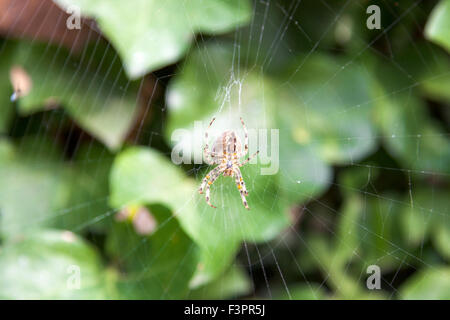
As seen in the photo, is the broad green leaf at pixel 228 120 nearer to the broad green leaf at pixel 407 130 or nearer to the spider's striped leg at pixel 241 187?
the spider's striped leg at pixel 241 187

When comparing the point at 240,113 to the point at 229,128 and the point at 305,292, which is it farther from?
the point at 305,292

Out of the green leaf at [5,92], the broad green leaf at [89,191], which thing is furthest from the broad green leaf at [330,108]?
the green leaf at [5,92]

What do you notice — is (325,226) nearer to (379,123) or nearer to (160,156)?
(379,123)

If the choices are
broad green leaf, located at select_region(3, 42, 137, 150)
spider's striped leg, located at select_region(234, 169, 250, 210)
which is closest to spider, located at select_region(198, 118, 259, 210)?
spider's striped leg, located at select_region(234, 169, 250, 210)

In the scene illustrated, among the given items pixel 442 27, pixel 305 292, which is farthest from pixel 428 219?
pixel 442 27

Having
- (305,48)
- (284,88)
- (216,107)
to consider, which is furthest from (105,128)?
(305,48)

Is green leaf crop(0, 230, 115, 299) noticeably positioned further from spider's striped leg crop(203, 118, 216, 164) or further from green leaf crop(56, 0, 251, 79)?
green leaf crop(56, 0, 251, 79)
